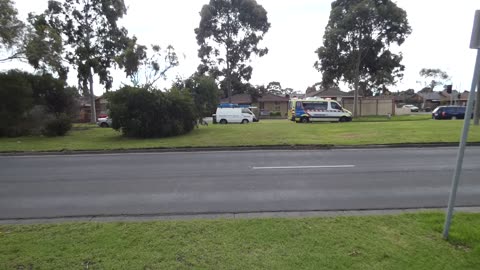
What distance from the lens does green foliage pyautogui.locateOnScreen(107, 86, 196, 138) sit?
18.9 m

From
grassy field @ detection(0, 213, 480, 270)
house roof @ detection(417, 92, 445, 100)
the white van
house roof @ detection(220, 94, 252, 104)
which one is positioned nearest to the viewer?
grassy field @ detection(0, 213, 480, 270)

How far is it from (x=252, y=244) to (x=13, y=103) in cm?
2315

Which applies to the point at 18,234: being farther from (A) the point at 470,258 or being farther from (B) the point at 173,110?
(B) the point at 173,110

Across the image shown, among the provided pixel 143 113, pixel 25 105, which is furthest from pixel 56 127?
pixel 143 113

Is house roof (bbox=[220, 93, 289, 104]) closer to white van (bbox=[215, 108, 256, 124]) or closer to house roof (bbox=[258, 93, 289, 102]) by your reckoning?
house roof (bbox=[258, 93, 289, 102])

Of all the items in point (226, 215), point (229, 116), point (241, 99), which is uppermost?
point (241, 99)

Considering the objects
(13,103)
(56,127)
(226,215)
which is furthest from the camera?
(13,103)

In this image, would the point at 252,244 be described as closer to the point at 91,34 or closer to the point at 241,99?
the point at 91,34

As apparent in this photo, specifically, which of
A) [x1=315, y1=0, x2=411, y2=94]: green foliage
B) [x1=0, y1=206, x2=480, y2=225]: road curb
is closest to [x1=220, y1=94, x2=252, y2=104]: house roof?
[x1=315, y1=0, x2=411, y2=94]: green foliage

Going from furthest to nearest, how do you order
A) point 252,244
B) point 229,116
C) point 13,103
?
point 229,116 → point 13,103 → point 252,244

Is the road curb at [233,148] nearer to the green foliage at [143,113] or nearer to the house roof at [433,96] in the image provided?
the green foliage at [143,113]

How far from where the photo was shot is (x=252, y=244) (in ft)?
12.5

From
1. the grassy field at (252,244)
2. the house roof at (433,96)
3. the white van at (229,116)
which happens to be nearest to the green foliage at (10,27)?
the white van at (229,116)

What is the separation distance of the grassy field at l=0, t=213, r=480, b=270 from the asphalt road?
100 centimetres
